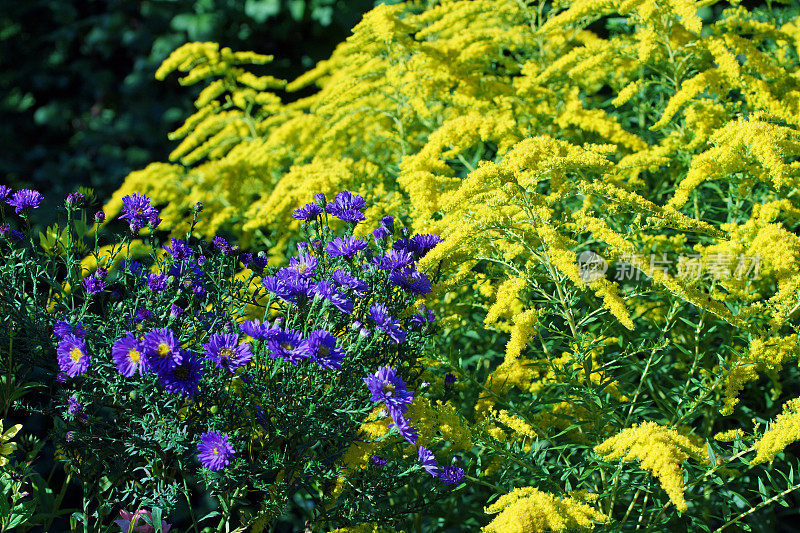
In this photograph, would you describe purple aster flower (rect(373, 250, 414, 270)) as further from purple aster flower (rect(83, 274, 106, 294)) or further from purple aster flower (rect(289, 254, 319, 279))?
purple aster flower (rect(83, 274, 106, 294))

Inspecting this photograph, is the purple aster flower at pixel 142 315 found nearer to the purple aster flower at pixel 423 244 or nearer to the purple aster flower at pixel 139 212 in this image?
the purple aster flower at pixel 139 212

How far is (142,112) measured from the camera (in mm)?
5840

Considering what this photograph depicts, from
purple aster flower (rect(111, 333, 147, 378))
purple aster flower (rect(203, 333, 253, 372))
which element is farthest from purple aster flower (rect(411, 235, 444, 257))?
purple aster flower (rect(111, 333, 147, 378))

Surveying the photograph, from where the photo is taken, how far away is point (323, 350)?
1.68 metres

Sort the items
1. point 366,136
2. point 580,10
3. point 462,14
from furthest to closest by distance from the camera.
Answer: point 366,136 < point 462,14 < point 580,10

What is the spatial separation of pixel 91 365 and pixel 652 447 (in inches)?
54.4

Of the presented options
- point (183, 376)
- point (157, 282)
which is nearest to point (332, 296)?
point (183, 376)

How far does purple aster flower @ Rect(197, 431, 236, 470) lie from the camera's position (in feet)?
5.17

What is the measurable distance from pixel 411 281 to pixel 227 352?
583 mm

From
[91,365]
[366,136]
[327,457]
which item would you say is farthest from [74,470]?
[366,136]

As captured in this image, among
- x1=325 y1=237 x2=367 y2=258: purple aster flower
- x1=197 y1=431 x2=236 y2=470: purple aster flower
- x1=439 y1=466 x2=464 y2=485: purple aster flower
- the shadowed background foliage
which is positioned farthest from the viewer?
the shadowed background foliage

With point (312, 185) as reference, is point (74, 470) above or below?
below

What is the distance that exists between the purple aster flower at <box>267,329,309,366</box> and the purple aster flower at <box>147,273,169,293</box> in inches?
18.4

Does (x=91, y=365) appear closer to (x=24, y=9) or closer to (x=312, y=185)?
(x=312, y=185)
